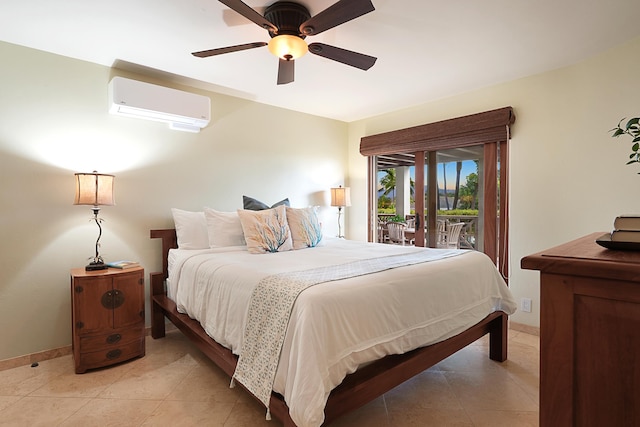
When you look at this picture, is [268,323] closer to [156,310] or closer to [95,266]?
[95,266]

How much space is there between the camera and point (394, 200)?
15.1 ft

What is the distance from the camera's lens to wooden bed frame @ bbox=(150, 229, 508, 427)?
4.90 feet

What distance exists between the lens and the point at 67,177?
2.70 meters

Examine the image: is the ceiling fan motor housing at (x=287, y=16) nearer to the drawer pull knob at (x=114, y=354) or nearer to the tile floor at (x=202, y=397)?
the tile floor at (x=202, y=397)

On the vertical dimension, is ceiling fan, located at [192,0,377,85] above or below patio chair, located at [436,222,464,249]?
above

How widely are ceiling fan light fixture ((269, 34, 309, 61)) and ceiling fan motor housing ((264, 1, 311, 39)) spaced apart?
0.03 metres

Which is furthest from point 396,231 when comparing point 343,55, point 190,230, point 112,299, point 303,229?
point 112,299

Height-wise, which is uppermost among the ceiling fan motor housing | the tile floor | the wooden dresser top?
the ceiling fan motor housing

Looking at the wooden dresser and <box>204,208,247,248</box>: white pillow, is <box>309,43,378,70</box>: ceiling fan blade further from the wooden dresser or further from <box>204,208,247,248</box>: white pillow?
the wooden dresser

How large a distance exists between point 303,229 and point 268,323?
5.21 ft

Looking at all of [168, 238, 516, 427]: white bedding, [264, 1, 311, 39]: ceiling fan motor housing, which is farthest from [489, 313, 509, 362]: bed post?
[264, 1, 311, 39]: ceiling fan motor housing

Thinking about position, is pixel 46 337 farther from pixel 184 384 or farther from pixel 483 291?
pixel 483 291

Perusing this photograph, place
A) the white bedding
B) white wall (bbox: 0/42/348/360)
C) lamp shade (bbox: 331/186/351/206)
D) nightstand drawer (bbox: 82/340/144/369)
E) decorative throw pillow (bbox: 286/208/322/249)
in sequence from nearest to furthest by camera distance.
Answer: the white bedding < nightstand drawer (bbox: 82/340/144/369) < white wall (bbox: 0/42/348/360) < decorative throw pillow (bbox: 286/208/322/249) < lamp shade (bbox: 331/186/351/206)

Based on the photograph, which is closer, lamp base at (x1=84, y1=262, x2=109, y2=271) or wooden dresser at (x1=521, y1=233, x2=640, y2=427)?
wooden dresser at (x1=521, y1=233, x2=640, y2=427)
